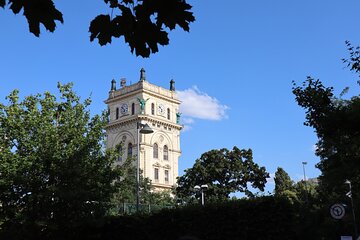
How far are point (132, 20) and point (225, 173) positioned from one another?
47552 millimetres

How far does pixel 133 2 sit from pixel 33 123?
1935cm

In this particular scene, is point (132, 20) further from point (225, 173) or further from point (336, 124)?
point (225, 173)

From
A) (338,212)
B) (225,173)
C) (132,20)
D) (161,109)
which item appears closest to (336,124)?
(338,212)

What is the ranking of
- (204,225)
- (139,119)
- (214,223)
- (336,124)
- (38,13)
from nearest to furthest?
(38,13)
(336,124)
(214,223)
(204,225)
(139,119)

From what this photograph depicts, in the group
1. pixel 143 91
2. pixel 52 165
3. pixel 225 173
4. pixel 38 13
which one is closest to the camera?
pixel 38 13

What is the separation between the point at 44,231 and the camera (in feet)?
65.3

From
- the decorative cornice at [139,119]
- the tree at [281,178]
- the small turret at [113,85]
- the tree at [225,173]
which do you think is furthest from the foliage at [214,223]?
the small turret at [113,85]

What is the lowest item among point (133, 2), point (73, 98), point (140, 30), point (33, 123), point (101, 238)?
point (101, 238)

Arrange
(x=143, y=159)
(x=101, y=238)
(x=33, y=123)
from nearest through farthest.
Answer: (x=101, y=238), (x=33, y=123), (x=143, y=159)

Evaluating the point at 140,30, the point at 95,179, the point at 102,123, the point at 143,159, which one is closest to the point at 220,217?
the point at 95,179

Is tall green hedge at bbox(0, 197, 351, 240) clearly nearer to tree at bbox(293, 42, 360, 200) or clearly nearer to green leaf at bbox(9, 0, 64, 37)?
tree at bbox(293, 42, 360, 200)

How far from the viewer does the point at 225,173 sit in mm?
51000

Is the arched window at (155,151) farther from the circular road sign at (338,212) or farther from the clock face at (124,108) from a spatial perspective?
the circular road sign at (338,212)

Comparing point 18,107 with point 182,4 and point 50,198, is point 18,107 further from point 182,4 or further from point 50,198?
point 182,4
